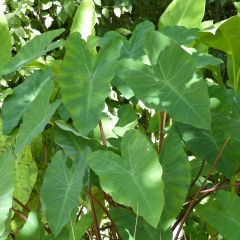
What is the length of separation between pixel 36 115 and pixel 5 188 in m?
0.23

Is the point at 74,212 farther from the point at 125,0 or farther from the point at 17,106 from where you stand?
the point at 125,0

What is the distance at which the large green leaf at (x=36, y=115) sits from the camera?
52.3 inches

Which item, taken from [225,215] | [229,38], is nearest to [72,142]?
[225,215]

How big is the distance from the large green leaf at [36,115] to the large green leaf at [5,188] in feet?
0.14

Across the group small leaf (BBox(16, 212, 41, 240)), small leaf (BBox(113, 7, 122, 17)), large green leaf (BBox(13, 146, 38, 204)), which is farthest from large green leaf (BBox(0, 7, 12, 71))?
small leaf (BBox(113, 7, 122, 17))

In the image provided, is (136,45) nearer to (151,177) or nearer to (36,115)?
(36,115)

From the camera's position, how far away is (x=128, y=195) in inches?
46.6

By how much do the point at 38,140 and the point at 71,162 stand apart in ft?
0.84

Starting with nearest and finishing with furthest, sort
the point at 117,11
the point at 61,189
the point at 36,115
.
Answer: the point at 61,189 < the point at 36,115 < the point at 117,11

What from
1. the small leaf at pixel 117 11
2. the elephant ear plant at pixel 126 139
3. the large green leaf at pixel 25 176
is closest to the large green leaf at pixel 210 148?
the elephant ear plant at pixel 126 139

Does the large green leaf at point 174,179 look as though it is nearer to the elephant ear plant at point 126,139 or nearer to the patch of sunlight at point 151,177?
the elephant ear plant at point 126,139

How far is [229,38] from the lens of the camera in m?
1.58

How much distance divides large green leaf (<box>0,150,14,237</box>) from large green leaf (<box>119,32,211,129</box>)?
0.34 meters

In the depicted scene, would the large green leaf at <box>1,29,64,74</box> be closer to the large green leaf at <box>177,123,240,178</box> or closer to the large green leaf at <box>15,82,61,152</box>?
the large green leaf at <box>15,82,61,152</box>
